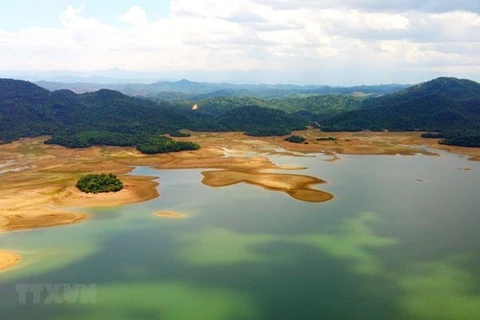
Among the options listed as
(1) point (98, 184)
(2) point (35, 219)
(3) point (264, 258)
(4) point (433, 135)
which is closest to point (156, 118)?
(4) point (433, 135)

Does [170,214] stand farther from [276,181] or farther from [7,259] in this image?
[276,181]

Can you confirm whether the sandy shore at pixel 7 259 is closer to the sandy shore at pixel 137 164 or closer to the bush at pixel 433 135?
the sandy shore at pixel 137 164

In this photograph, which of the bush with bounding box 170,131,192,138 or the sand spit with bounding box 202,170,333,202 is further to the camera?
the bush with bounding box 170,131,192,138

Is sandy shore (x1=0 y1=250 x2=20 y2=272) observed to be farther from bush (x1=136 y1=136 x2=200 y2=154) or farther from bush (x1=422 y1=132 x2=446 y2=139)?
bush (x1=422 y1=132 x2=446 y2=139)

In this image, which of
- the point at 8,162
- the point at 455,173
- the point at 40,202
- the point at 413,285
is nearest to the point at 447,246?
the point at 413,285

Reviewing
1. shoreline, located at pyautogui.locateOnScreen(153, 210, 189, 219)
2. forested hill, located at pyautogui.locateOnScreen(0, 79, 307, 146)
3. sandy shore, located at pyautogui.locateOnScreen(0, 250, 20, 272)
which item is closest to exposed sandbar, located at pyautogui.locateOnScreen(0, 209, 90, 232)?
sandy shore, located at pyautogui.locateOnScreen(0, 250, 20, 272)

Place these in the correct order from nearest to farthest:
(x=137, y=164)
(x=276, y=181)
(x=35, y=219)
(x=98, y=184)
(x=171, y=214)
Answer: (x=35, y=219), (x=171, y=214), (x=98, y=184), (x=276, y=181), (x=137, y=164)

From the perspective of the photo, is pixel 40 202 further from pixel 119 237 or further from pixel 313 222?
pixel 313 222

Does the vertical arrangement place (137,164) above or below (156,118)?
below
